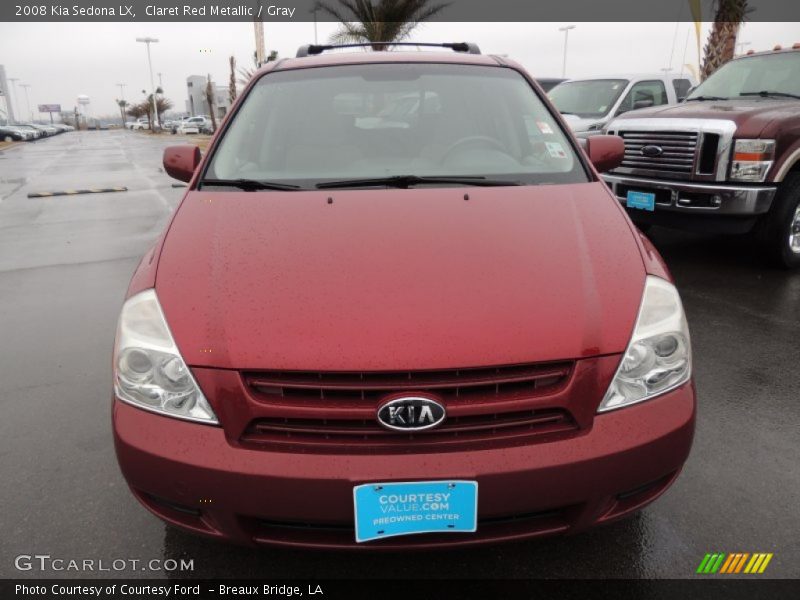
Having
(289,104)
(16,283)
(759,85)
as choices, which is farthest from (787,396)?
(16,283)

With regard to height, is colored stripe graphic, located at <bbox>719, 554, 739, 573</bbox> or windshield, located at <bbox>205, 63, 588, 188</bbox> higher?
windshield, located at <bbox>205, 63, 588, 188</bbox>

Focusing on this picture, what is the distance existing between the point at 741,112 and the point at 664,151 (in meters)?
0.68

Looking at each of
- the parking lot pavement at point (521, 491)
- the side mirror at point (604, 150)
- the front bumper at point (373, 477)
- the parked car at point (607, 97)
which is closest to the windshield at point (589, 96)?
the parked car at point (607, 97)

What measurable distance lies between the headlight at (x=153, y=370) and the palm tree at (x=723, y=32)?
12.4m

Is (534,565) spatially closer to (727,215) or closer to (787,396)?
(787,396)

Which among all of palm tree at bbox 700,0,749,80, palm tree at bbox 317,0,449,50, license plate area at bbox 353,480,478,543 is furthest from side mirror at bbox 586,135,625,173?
palm tree at bbox 317,0,449,50

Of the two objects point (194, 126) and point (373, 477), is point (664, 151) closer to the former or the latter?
point (373, 477)

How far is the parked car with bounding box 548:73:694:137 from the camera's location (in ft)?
29.6

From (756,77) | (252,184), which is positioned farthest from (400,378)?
(756,77)

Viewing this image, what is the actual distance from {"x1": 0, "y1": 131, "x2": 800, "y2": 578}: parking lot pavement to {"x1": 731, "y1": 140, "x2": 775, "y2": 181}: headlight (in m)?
0.87

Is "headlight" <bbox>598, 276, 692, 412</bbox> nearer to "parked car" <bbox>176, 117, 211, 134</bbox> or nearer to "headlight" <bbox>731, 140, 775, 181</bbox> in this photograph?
"headlight" <bbox>731, 140, 775, 181</bbox>

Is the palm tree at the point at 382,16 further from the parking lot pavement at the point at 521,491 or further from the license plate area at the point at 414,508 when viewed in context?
the license plate area at the point at 414,508

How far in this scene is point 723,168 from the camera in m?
5.17

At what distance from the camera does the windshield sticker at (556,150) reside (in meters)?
2.61
